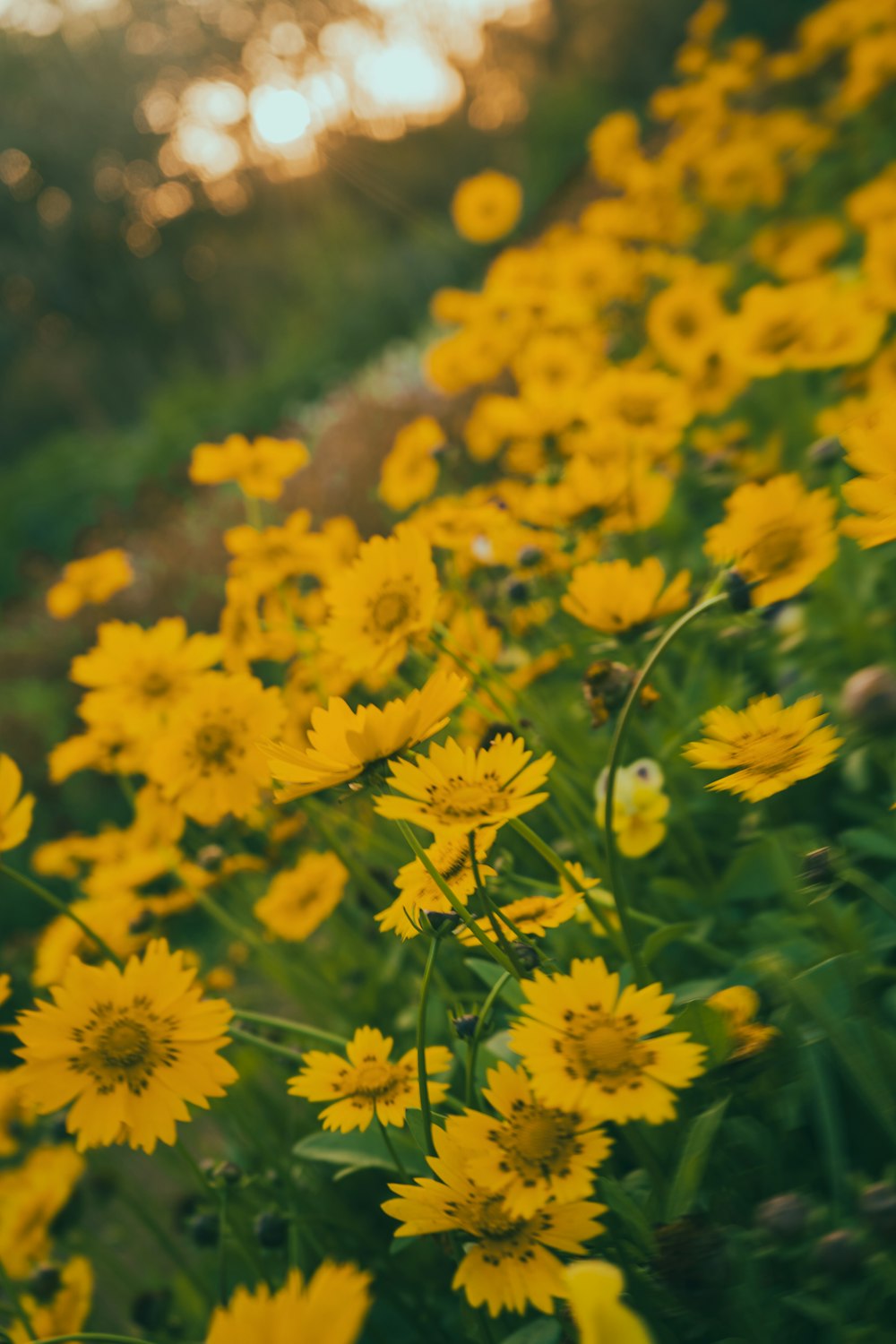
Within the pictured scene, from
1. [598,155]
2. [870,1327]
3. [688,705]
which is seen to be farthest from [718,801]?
[598,155]

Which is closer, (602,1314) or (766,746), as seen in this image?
(602,1314)

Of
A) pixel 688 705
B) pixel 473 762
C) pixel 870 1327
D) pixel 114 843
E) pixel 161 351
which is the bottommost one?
pixel 870 1327

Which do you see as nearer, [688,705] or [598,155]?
[688,705]

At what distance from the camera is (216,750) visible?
1156mm

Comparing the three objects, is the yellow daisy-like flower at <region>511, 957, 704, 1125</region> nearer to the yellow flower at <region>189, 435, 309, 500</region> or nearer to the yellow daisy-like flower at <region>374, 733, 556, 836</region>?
the yellow daisy-like flower at <region>374, 733, 556, 836</region>

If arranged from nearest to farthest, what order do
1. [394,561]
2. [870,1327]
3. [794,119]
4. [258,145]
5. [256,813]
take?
[870,1327], [394,561], [256,813], [794,119], [258,145]

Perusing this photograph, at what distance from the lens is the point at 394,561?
1.03 meters

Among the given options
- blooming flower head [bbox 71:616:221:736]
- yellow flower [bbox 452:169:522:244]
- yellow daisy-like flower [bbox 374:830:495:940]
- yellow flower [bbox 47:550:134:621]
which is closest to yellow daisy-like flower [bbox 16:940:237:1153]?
yellow daisy-like flower [bbox 374:830:495:940]

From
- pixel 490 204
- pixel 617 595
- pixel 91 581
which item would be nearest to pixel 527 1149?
pixel 617 595

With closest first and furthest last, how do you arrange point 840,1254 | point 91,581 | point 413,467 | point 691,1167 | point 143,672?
point 840,1254, point 691,1167, point 143,672, point 91,581, point 413,467

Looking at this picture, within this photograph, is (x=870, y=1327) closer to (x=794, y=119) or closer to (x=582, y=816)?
(x=582, y=816)

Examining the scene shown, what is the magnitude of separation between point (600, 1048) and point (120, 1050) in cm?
38

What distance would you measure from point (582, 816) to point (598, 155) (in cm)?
272

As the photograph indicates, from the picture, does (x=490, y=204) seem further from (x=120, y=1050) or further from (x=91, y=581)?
(x=120, y=1050)
